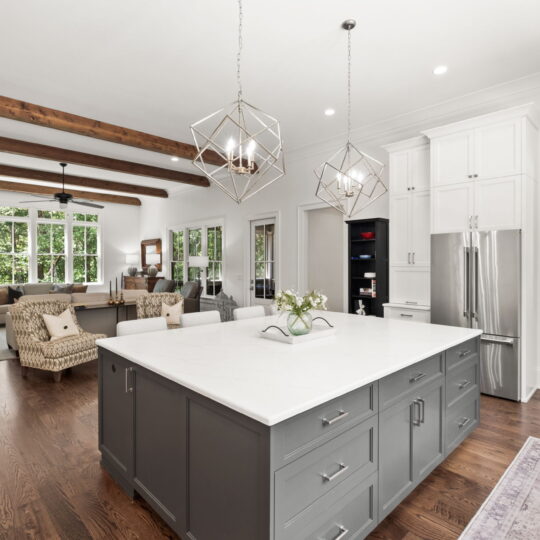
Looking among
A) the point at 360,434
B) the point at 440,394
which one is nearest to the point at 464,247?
the point at 440,394

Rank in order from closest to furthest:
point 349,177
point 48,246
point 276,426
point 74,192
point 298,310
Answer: point 276,426, point 298,310, point 349,177, point 74,192, point 48,246

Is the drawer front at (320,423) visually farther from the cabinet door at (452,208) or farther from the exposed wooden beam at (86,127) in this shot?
the exposed wooden beam at (86,127)

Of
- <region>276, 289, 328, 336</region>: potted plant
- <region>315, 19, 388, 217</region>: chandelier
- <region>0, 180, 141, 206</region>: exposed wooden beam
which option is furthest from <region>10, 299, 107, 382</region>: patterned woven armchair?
<region>0, 180, 141, 206</region>: exposed wooden beam

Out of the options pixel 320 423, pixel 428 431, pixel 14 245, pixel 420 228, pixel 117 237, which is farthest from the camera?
pixel 117 237

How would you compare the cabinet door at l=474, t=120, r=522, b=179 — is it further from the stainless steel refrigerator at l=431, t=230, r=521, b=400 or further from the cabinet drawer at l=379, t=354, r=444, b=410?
the cabinet drawer at l=379, t=354, r=444, b=410

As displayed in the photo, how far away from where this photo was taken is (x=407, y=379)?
6.42 ft

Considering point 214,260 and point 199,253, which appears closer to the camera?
point 214,260

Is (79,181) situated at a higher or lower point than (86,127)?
higher

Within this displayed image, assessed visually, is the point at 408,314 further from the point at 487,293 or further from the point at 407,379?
the point at 407,379

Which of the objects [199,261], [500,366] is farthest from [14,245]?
[500,366]

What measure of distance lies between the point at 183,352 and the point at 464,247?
3.00 metres


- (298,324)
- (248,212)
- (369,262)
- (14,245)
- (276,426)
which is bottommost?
(276,426)

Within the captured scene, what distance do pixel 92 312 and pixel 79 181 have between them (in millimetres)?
4086

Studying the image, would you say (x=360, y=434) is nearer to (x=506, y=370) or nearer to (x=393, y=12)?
(x=506, y=370)
